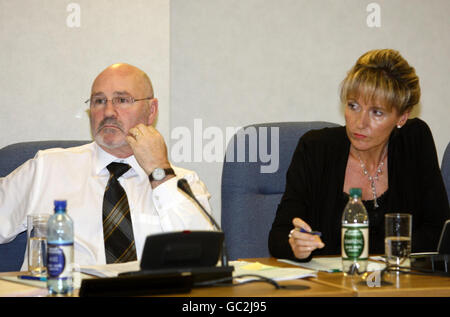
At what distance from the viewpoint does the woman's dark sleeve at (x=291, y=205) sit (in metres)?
1.82

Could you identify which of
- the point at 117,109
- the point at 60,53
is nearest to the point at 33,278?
the point at 117,109

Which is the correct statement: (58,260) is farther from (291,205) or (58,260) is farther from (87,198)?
(291,205)

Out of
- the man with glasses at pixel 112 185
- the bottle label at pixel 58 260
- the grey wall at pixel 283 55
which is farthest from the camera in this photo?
the grey wall at pixel 283 55

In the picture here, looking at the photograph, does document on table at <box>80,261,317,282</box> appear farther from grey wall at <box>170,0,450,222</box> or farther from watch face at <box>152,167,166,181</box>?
grey wall at <box>170,0,450,222</box>

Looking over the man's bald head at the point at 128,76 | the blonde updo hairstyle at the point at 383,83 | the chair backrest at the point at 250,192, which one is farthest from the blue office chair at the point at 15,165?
the blonde updo hairstyle at the point at 383,83

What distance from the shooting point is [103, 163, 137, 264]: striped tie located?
1.91 metres

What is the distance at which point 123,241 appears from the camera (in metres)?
1.93

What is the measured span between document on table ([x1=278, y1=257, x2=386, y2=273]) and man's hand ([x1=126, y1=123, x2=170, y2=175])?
0.56 m

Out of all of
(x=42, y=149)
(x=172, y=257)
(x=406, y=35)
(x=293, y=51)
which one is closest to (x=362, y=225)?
(x=172, y=257)

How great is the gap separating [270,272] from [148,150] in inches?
28.9

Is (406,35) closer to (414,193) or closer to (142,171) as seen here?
(414,193)

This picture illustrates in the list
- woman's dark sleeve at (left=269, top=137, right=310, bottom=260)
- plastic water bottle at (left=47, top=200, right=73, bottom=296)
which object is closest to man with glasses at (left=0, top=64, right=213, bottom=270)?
woman's dark sleeve at (left=269, top=137, right=310, bottom=260)

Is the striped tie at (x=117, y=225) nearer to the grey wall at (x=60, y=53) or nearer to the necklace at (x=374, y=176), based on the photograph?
the grey wall at (x=60, y=53)

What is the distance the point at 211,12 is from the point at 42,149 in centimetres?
119
